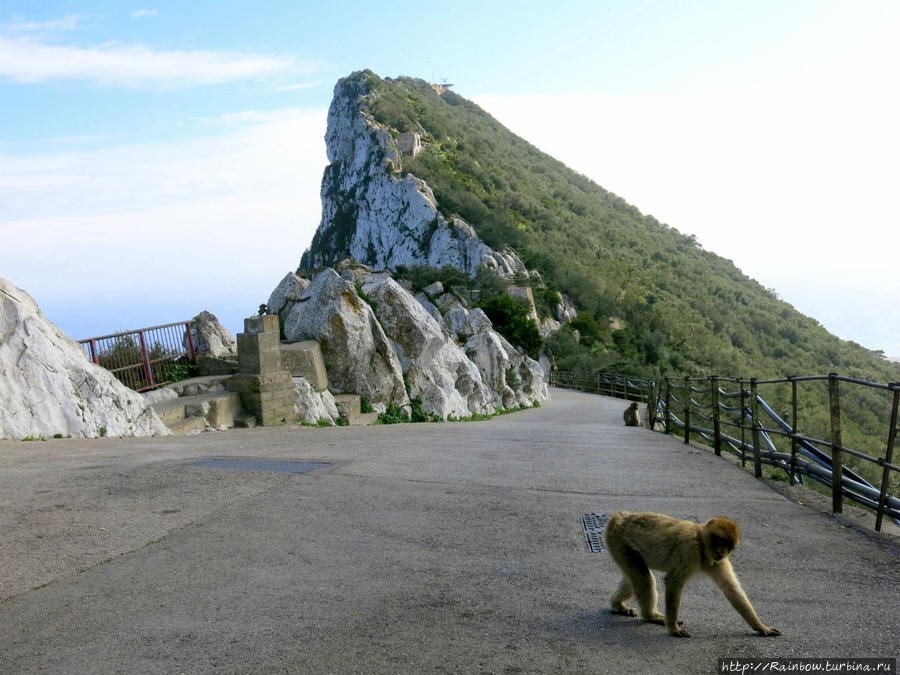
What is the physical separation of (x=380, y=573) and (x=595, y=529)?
2.05 metres

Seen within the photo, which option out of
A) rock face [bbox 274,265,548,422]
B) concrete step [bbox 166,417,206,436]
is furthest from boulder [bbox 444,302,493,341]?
concrete step [bbox 166,417,206,436]

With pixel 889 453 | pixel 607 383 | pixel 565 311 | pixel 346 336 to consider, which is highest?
pixel 565 311

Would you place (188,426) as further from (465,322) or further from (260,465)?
(465,322)

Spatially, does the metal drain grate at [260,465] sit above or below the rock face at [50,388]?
below

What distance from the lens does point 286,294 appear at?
1762 centimetres

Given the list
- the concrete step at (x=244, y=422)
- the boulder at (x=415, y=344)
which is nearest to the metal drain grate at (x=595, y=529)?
the concrete step at (x=244, y=422)

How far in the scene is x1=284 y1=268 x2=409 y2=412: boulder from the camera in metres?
16.1

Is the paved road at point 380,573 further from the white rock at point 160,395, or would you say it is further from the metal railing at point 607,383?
the metal railing at point 607,383

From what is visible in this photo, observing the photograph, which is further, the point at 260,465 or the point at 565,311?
the point at 565,311

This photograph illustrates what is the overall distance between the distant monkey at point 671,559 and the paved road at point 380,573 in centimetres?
12

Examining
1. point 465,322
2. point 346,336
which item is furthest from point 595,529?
point 465,322

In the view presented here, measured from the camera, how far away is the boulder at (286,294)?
17469 millimetres

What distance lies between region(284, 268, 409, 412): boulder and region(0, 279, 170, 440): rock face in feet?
17.3

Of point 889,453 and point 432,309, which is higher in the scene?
point 432,309
